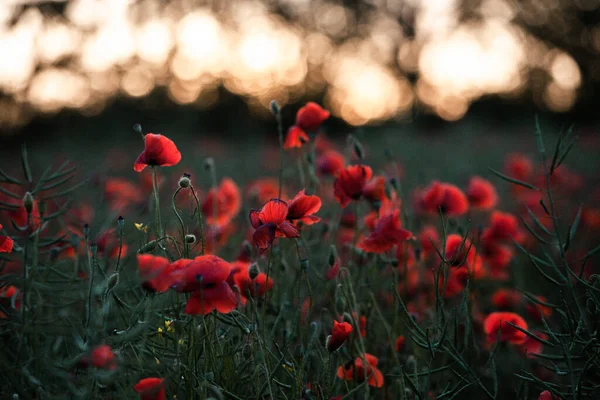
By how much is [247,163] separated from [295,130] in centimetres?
507

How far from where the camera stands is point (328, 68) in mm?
16484

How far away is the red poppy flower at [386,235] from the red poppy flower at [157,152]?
1.88ft

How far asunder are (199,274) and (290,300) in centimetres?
89

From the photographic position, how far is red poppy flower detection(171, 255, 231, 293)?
1122 millimetres

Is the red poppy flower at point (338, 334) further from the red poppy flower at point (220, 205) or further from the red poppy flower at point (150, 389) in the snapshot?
the red poppy flower at point (220, 205)

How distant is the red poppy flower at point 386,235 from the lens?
1619 millimetres

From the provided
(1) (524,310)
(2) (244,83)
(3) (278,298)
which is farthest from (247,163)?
(2) (244,83)

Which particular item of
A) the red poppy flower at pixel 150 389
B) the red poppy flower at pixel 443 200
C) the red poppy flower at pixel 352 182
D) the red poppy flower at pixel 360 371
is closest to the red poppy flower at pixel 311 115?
the red poppy flower at pixel 352 182

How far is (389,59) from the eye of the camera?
52.6 ft

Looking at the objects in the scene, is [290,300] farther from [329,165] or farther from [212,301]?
[212,301]

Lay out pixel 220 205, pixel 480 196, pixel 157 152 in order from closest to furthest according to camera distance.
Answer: pixel 157 152
pixel 220 205
pixel 480 196

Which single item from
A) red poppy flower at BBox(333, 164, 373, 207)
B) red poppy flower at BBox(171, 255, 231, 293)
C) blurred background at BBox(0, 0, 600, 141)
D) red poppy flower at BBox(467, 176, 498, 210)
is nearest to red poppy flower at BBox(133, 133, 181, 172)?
red poppy flower at BBox(171, 255, 231, 293)

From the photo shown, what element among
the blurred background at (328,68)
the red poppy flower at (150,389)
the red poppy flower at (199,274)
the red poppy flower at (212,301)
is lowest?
the blurred background at (328,68)

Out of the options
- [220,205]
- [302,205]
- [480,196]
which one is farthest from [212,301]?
[480,196]
